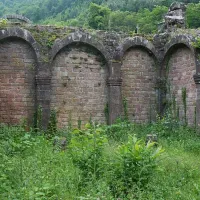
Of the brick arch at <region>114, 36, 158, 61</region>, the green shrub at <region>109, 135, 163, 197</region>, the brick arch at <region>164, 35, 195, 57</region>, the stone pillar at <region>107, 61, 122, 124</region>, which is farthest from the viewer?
the brick arch at <region>114, 36, 158, 61</region>

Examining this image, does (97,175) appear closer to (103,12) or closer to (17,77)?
(17,77)

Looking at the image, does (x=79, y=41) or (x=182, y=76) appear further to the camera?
(x=182, y=76)

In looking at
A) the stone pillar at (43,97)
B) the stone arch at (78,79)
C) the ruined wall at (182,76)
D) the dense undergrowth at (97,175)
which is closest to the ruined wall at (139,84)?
the ruined wall at (182,76)

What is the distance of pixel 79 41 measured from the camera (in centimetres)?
1179

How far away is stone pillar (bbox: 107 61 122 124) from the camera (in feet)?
39.7

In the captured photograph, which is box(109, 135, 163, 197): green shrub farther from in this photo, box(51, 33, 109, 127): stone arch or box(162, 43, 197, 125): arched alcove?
box(162, 43, 197, 125): arched alcove

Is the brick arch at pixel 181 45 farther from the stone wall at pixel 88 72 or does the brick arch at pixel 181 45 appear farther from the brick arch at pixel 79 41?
the brick arch at pixel 79 41

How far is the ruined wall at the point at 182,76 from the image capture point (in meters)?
11.7

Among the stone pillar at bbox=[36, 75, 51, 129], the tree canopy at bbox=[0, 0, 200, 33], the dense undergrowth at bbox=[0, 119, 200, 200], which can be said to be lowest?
the dense undergrowth at bbox=[0, 119, 200, 200]

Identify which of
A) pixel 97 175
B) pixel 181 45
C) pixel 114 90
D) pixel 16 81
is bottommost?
pixel 97 175

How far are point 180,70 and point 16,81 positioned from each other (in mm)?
5682

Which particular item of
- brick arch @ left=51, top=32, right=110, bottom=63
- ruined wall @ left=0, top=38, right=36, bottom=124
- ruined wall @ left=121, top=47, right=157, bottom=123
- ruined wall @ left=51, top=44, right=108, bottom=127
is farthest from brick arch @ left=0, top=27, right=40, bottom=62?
ruined wall @ left=121, top=47, right=157, bottom=123

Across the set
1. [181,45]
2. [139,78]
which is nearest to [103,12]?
[139,78]

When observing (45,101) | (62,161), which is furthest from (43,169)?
(45,101)
